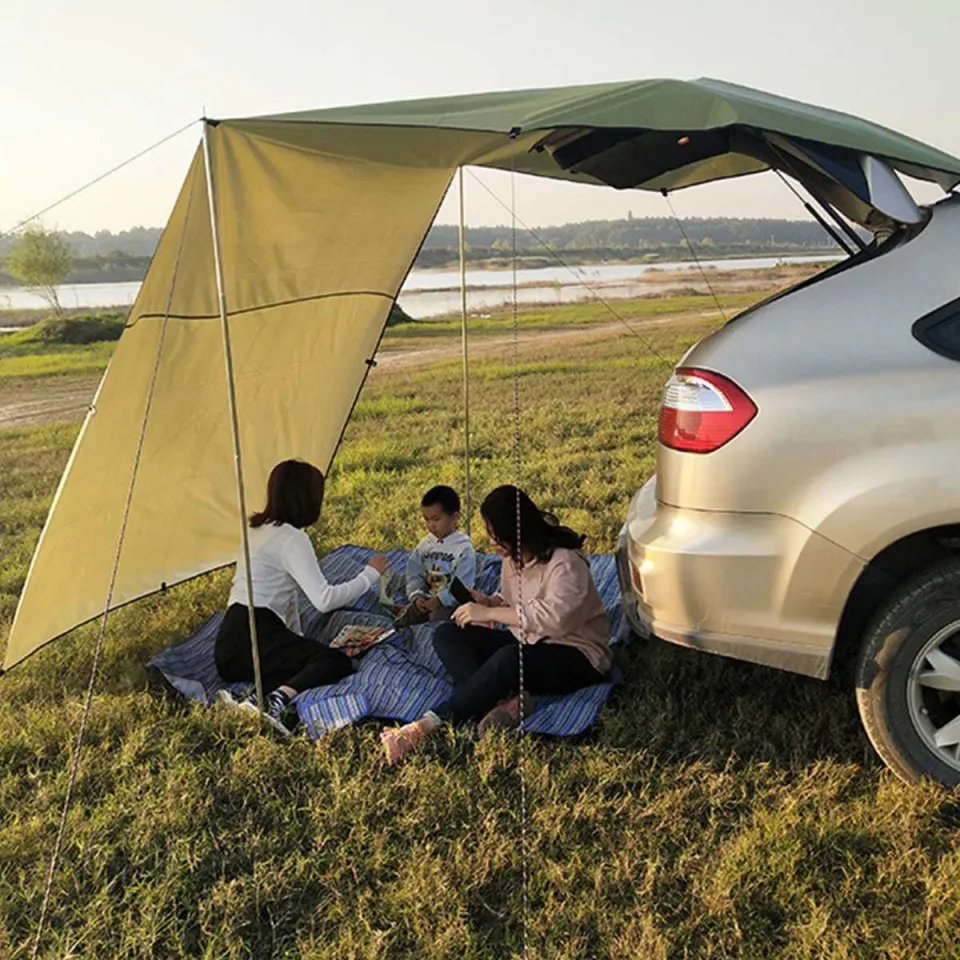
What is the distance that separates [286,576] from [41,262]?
166 feet

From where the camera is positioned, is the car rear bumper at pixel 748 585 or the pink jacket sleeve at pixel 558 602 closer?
the car rear bumper at pixel 748 585

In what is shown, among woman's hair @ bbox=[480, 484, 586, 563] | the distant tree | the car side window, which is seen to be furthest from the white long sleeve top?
the distant tree

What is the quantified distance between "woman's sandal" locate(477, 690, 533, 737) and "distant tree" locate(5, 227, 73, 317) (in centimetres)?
4652

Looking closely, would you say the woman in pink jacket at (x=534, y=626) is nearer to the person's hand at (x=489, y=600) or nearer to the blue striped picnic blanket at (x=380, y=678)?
the blue striped picnic blanket at (x=380, y=678)

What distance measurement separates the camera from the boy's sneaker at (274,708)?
3.52 meters

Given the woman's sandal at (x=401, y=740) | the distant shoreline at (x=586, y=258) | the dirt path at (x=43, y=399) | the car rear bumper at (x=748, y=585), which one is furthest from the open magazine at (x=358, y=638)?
the dirt path at (x=43, y=399)

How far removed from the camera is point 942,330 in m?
2.62

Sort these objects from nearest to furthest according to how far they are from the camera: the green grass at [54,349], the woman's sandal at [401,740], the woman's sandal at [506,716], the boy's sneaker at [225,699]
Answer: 1. the woman's sandal at [401,740]
2. the woman's sandal at [506,716]
3. the boy's sneaker at [225,699]
4. the green grass at [54,349]

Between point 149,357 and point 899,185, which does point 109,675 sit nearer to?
point 149,357

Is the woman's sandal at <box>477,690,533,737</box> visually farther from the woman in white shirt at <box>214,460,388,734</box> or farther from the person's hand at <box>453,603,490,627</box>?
the woman in white shirt at <box>214,460,388,734</box>

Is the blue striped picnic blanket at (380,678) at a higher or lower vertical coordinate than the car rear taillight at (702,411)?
lower

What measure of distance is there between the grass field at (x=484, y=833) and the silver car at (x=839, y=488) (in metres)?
0.46

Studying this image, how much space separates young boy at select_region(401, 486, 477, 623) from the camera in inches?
181

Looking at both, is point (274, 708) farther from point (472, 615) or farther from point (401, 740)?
point (472, 615)
